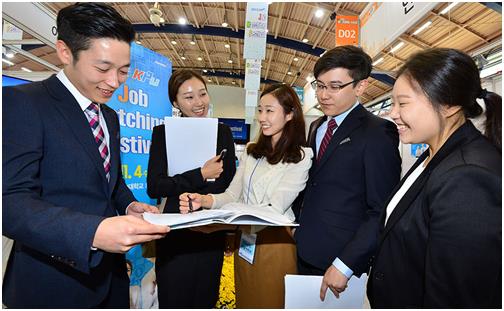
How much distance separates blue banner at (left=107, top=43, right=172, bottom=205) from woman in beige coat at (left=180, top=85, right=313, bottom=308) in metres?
1.02

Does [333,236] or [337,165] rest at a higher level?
[337,165]

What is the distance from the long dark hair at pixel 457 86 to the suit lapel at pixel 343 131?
0.43m

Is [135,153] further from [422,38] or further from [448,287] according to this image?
[422,38]

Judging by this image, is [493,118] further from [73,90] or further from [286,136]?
[73,90]

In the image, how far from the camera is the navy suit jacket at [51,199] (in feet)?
2.82

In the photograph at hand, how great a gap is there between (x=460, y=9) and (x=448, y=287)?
889 cm

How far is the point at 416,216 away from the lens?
996 mm

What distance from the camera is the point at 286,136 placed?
174 cm

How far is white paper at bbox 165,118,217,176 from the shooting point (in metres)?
1.79

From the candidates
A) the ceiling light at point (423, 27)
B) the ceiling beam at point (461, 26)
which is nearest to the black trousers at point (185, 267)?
the ceiling beam at point (461, 26)

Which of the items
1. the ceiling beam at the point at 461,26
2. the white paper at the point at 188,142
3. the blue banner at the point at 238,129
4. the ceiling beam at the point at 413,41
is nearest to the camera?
the white paper at the point at 188,142

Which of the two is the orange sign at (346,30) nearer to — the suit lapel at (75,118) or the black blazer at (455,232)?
the black blazer at (455,232)

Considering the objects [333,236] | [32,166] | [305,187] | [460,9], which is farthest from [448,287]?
[460,9]

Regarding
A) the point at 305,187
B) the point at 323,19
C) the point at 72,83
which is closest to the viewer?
the point at 72,83
